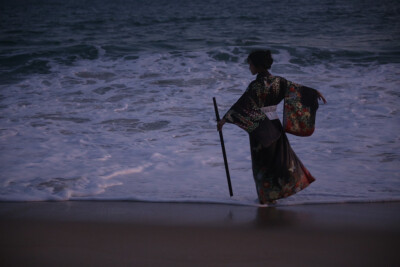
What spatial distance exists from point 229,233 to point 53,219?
4.55 ft

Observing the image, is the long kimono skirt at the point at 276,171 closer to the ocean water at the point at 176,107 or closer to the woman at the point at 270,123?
the woman at the point at 270,123

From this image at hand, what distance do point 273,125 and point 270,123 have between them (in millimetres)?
34

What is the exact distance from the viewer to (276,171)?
3.42m

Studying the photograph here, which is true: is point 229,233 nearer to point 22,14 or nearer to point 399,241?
point 399,241

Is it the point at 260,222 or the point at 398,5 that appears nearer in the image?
the point at 260,222

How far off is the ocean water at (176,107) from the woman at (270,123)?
0.24 m

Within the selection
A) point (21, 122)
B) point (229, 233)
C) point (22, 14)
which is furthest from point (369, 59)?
point (22, 14)

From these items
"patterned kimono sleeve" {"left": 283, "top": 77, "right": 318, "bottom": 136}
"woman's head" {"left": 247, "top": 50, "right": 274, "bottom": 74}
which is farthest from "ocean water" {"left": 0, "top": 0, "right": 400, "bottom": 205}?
"woman's head" {"left": 247, "top": 50, "right": 274, "bottom": 74}

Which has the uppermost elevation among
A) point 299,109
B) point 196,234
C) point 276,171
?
point 299,109

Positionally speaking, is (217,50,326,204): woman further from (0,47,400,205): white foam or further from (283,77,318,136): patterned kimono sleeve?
(0,47,400,205): white foam

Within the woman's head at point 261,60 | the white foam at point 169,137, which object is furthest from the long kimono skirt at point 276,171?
the woman's head at point 261,60

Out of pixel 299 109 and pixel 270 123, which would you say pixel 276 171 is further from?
pixel 299 109

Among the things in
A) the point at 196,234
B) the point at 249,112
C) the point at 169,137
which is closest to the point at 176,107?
the point at 169,137

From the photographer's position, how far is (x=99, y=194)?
152 inches
